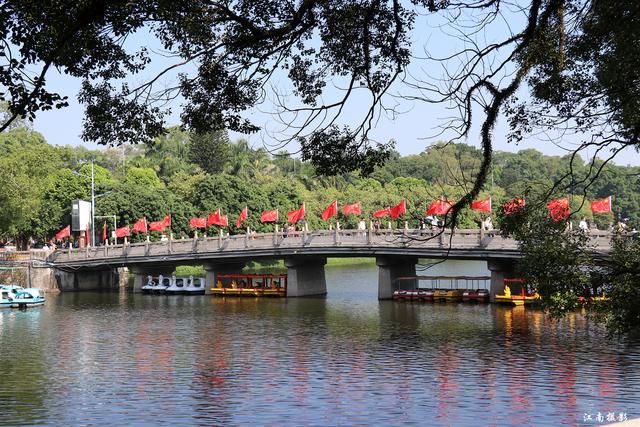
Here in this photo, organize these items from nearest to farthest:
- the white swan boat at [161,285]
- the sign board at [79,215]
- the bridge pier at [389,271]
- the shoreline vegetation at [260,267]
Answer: the bridge pier at [389,271], the white swan boat at [161,285], the sign board at [79,215], the shoreline vegetation at [260,267]

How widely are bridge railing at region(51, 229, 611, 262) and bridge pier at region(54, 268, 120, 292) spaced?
7.63ft

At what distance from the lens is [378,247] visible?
5912 cm

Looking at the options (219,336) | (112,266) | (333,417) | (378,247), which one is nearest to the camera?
(333,417)

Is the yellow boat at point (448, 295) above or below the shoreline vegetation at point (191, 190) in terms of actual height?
below

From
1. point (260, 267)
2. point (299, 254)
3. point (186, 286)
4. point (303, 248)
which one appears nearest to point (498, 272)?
point (303, 248)

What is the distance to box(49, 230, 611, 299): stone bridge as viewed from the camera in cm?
5497

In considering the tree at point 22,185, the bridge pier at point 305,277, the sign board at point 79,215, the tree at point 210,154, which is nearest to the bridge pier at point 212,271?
the bridge pier at point 305,277

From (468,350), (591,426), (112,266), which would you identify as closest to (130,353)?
(468,350)

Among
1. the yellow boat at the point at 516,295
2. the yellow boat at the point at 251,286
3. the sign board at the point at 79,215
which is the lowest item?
the yellow boat at the point at 516,295

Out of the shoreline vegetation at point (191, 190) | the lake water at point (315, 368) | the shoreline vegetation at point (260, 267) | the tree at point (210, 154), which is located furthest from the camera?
the tree at point (210, 154)

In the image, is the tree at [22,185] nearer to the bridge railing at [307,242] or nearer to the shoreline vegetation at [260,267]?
the bridge railing at [307,242]

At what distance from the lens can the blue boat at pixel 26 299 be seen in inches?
2378

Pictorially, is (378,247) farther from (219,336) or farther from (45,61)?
(45,61)

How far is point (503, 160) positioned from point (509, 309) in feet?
412
